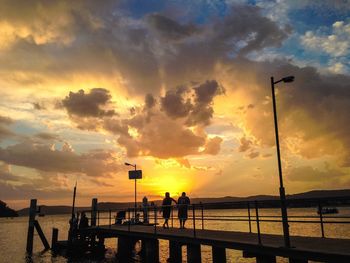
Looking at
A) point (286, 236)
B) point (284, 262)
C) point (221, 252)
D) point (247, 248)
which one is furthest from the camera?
point (284, 262)

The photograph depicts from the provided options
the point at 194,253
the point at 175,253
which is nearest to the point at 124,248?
the point at 175,253

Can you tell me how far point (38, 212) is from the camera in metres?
33.8

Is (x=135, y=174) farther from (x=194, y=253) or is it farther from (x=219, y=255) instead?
(x=219, y=255)

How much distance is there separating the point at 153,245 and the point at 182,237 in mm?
4663

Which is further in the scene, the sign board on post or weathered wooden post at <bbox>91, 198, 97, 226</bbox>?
weathered wooden post at <bbox>91, 198, 97, 226</bbox>

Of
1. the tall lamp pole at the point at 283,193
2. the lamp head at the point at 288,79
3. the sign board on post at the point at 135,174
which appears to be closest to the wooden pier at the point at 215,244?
the tall lamp pole at the point at 283,193

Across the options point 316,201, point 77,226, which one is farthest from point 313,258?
point 77,226

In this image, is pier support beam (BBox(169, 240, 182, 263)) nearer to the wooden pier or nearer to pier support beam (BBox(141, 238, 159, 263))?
the wooden pier

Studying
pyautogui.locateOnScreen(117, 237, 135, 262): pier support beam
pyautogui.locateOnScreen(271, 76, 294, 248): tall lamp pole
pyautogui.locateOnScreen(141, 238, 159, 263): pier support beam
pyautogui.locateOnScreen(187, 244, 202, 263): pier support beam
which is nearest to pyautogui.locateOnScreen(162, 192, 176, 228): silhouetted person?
pyautogui.locateOnScreen(141, 238, 159, 263): pier support beam

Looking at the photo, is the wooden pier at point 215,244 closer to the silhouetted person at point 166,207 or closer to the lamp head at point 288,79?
the silhouetted person at point 166,207

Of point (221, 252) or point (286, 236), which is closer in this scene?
point (286, 236)

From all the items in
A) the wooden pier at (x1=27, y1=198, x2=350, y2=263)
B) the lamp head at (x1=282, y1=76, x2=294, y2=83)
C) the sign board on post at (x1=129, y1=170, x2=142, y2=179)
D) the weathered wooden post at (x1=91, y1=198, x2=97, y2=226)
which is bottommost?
the wooden pier at (x1=27, y1=198, x2=350, y2=263)

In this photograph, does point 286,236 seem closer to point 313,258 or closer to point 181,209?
point 313,258

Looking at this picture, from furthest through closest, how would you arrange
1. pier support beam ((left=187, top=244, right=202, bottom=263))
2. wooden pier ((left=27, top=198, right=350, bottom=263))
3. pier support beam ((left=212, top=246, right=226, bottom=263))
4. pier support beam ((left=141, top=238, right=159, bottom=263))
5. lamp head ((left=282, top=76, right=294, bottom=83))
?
pier support beam ((left=141, top=238, right=159, bottom=263))
pier support beam ((left=187, top=244, right=202, bottom=263))
pier support beam ((left=212, top=246, right=226, bottom=263))
lamp head ((left=282, top=76, right=294, bottom=83))
wooden pier ((left=27, top=198, right=350, bottom=263))
